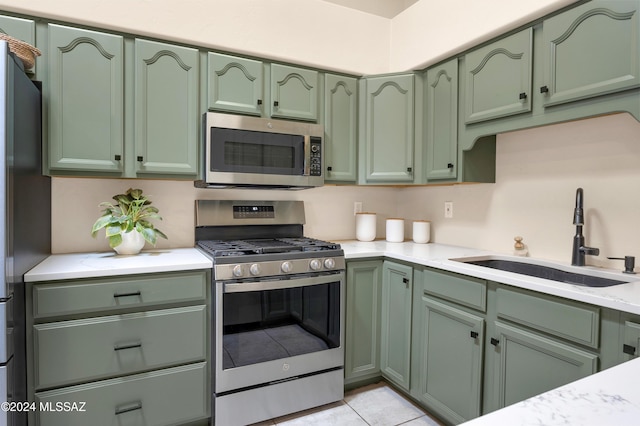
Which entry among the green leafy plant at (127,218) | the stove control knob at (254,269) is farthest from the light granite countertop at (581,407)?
the green leafy plant at (127,218)

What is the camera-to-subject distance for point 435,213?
2807 millimetres

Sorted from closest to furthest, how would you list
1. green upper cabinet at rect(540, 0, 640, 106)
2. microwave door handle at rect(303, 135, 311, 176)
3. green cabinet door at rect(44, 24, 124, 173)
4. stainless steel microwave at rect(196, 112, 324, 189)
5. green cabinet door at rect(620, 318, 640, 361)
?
green cabinet door at rect(620, 318, 640, 361), green upper cabinet at rect(540, 0, 640, 106), green cabinet door at rect(44, 24, 124, 173), stainless steel microwave at rect(196, 112, 324, 189), microwave door handle at rect(303, 135, 311, 176)

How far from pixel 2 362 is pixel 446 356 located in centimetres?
193

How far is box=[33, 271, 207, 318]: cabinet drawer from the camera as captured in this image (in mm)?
1577

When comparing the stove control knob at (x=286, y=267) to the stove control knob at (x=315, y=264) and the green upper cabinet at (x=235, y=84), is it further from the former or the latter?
the green upper cabinet at (x=235, y=84)

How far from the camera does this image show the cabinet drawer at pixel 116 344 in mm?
1585

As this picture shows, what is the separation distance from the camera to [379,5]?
3146 mm

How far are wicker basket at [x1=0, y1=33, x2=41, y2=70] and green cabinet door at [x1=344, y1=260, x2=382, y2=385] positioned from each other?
1.89 metres

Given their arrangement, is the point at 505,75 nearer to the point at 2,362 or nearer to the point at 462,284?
the point at 462,284

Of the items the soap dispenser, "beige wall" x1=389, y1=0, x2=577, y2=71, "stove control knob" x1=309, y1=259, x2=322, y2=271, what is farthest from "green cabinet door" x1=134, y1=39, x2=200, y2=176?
the soap dispenser

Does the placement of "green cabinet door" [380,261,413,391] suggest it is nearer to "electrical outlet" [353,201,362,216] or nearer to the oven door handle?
the oven door handle

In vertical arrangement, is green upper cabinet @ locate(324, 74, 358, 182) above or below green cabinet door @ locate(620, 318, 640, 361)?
above

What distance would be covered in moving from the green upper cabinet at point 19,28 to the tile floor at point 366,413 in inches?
90.5

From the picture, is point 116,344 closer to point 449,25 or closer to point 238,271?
point 238,271
